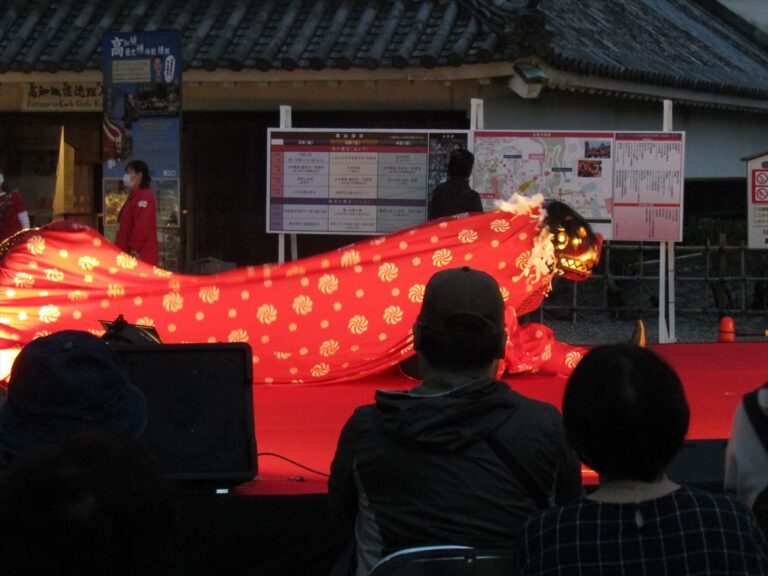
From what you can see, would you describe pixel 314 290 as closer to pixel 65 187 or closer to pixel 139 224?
pixel 139 224

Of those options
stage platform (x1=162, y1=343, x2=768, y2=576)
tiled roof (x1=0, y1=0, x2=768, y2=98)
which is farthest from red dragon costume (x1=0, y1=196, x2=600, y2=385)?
tiled roof (x1=0, y1=0, x2=768, y2=98)

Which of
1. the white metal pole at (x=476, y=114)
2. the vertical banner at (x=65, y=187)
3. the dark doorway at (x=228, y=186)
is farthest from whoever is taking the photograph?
the dark doorway at (x=228, y=186)

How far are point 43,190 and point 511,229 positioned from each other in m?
5.29

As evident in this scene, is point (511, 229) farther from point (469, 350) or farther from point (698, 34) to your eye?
point (698, 34)

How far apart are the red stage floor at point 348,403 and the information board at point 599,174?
3.77 ft

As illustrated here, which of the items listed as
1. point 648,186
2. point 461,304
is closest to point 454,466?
point 461,304

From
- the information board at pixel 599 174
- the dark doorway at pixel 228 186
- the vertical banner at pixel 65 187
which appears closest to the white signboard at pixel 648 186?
the information board at pixel 599 174

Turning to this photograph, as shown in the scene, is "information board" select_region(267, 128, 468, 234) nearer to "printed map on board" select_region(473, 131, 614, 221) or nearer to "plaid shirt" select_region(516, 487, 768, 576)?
"printed map on board" select_region(473, 131, 614, 221)

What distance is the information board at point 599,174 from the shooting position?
6.18 metres

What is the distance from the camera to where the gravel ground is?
26.2 ft

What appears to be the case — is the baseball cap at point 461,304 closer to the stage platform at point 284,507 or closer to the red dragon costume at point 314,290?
the stage platform at point 284,507

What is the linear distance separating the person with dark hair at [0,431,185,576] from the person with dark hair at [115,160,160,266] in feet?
17.1

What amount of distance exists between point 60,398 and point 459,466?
70cm

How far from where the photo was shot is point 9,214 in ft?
22.8
